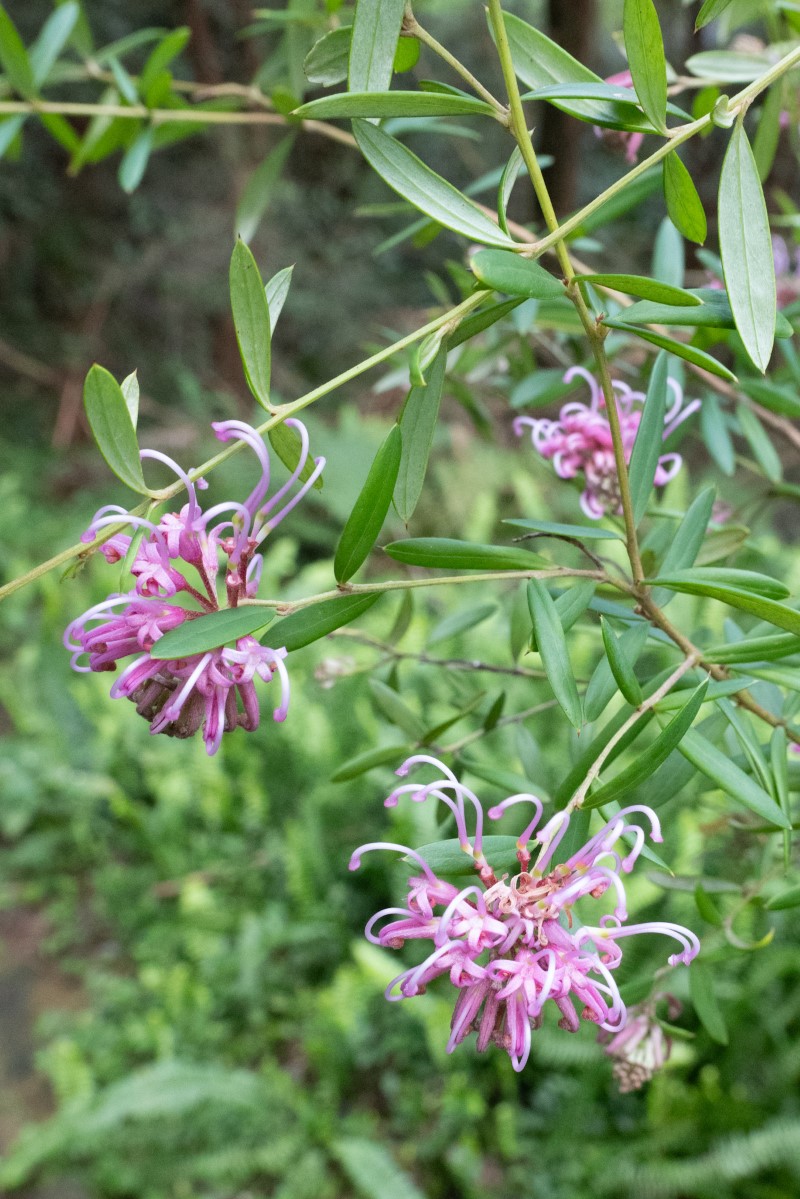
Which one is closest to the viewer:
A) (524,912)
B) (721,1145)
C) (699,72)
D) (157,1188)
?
(524,912)

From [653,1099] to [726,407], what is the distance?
2.90 feet

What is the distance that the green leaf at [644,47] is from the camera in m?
0.25

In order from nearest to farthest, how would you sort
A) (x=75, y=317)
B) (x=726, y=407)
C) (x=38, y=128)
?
(x=726, y=407) → (x=38, y=128) → (x=75, y=317)

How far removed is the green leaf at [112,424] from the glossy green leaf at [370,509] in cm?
5

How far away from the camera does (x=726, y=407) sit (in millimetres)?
589

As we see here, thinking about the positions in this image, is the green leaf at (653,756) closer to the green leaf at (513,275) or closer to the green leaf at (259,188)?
the green leaf at (513,275)

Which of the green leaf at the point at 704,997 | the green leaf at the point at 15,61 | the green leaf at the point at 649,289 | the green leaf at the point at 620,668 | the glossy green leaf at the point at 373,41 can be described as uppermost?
the green leaf at the point at 15,61

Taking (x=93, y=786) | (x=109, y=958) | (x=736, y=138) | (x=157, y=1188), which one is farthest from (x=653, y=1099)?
(x=736, y=138)

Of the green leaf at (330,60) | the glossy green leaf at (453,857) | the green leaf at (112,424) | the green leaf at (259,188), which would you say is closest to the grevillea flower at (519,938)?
the glossy green leaf at (453,857)

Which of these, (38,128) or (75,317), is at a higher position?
(38,128)

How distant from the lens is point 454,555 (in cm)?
27

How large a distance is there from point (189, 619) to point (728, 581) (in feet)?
0.50

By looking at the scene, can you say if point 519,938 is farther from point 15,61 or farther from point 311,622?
point 15,61

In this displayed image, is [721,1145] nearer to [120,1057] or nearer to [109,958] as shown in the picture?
[120,1057]
